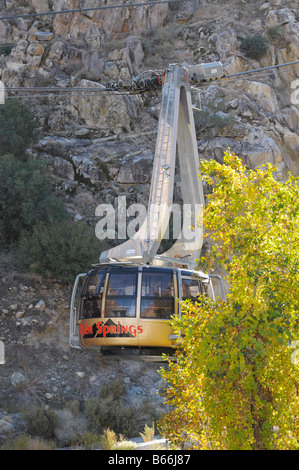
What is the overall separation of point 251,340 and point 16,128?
76.3 ft

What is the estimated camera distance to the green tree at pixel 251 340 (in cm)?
746

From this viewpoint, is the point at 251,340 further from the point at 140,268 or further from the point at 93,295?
the point at 93,295

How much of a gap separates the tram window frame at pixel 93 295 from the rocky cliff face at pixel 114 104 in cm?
649

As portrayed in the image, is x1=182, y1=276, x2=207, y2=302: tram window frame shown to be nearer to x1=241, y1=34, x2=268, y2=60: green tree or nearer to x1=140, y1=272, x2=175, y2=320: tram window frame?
x1=140, y1=272, x2=175, y2=320: tram window frame

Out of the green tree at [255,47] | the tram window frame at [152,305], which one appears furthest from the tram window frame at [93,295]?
the green tree at [255,47]

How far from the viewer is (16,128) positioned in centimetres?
2745

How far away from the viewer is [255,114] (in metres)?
29.3

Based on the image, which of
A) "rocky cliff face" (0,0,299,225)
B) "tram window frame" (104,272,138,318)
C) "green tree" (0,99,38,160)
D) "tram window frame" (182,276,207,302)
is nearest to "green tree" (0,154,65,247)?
"rocky cliff face" (0,0,299,225)

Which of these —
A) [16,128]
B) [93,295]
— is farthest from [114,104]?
[93,295]

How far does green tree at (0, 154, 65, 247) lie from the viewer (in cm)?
2242

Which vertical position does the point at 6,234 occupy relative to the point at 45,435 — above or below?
above
